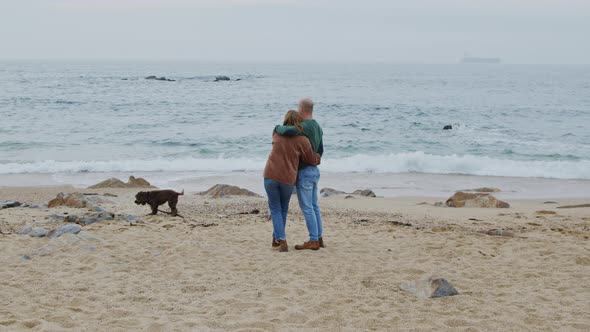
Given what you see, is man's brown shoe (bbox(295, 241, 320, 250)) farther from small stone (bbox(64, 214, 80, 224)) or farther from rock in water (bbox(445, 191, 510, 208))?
rock in water (bbox(445, 191, 510, 208))

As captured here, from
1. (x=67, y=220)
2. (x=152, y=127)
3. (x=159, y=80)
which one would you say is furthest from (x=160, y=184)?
(x=159, y=80)

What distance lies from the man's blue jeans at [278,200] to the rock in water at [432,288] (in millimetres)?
1833

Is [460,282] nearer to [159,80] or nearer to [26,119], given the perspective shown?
[26,119]

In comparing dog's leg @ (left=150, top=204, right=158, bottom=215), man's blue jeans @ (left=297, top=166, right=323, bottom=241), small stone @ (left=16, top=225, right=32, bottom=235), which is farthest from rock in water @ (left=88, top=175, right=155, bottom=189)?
man's blue jeans @ (left=297, top=166, right=323, bottom=241)

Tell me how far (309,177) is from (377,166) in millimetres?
11858

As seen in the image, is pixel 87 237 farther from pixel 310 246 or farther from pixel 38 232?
pixel 310 246

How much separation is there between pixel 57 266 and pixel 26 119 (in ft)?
83.7

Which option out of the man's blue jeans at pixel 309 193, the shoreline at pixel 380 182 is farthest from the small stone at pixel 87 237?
the shoreline at pixel 380 182

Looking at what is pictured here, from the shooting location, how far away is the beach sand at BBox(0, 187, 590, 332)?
14.9 feet

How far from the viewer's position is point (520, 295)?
17.0ft

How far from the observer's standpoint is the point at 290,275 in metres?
5.79

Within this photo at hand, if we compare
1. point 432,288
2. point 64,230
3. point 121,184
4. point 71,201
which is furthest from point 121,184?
point 432,288

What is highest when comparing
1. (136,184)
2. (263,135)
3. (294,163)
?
(294,163)

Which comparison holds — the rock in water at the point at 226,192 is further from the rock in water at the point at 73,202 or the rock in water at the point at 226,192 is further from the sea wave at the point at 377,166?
the sea wave at the point at 377,166
